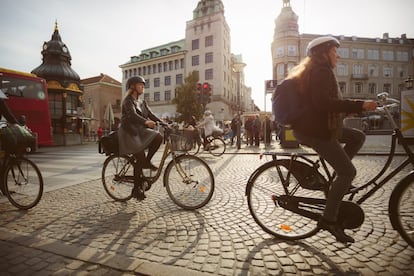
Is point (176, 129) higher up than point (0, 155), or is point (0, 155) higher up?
point (176, 129)

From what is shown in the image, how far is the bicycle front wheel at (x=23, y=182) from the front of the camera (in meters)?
3.51

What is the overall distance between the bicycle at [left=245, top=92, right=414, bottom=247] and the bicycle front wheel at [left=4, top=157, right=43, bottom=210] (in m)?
3.33

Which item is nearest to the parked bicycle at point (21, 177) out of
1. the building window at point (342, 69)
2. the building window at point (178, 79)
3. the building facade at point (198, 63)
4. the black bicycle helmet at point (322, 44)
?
the black bicycle helmet at point (322, 44)

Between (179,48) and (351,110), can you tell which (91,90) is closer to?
(179,48)

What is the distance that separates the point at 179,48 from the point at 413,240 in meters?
53.2

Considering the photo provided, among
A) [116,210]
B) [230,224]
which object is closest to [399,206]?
[230,224]

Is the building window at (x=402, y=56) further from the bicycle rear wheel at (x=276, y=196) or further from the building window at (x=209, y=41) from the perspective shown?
the bicycle rear wheel at (x=276, y=196)

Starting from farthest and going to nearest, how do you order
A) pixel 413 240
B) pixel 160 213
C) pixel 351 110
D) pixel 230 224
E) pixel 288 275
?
pixel 160 213
pixel 230 224
pixel 413 240
pixel 351 110
pixel 288 275

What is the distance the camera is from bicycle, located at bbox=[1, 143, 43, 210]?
351 cm

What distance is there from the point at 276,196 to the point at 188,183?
1.42 meters

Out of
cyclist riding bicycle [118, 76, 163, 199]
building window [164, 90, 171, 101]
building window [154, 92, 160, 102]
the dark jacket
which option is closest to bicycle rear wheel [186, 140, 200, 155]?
cyclist riding bicycle [118, 76, 163, 199]

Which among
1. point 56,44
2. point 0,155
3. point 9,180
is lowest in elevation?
point 9,180

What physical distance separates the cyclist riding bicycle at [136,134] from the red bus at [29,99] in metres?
10.9

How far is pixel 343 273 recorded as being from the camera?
1.83m
